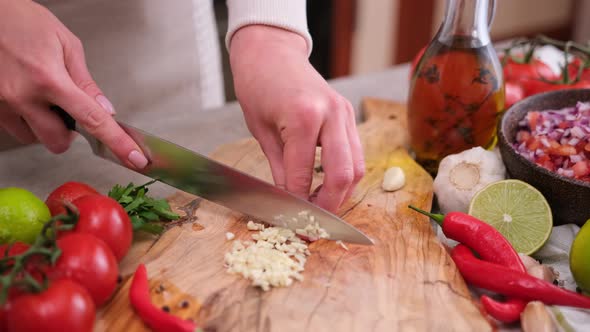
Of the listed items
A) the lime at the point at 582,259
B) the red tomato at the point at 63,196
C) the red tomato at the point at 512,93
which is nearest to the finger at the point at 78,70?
the red tomato at the point at 63,196

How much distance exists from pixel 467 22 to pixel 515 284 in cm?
58

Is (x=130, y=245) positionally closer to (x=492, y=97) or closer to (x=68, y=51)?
(x=68, y=51)

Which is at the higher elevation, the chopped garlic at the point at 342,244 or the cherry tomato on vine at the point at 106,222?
the cherry tomato on vine at the point at 106,222

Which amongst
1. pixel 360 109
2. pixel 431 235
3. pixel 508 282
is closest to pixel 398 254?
pixel 431 235

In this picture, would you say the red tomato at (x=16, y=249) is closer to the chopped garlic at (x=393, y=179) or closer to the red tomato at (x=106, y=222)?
the red tomato at (x=106, y=222)

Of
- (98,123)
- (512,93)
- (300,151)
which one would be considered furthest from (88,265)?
(512,93)

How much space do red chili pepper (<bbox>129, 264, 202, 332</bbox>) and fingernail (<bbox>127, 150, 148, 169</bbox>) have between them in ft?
0.78

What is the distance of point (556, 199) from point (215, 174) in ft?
2.12

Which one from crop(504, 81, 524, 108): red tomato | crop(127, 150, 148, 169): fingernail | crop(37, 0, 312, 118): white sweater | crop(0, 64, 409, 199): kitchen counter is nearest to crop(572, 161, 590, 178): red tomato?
crop(504, 81, 524, 108): red tomato

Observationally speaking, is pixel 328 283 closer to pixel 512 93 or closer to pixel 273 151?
pixel 273 151

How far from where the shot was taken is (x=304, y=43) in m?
1.22

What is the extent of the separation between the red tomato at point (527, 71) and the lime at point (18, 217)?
1.20 m

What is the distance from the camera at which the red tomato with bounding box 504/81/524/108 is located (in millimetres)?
1516

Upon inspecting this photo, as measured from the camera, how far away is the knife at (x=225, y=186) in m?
1.08
